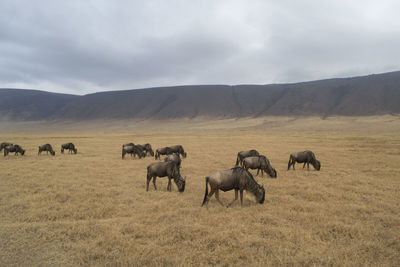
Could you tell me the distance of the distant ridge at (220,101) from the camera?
119 m

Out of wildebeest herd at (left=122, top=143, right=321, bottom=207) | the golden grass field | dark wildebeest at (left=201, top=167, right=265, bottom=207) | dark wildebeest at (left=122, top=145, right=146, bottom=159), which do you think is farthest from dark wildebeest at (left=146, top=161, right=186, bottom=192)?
dark wildebeest at (left=122, top=145, right=146, bottom=159)

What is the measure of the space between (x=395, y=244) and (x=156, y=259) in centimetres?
646

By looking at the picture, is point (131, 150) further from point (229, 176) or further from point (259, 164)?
point (229, 176)

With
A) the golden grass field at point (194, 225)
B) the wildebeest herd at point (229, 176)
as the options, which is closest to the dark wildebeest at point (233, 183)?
the wildebeest herd at point (229, 176)

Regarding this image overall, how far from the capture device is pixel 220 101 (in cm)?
15762

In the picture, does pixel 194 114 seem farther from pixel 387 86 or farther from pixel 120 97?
pixel 387 86

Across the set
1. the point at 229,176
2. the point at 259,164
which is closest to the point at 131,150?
the point at 259,164

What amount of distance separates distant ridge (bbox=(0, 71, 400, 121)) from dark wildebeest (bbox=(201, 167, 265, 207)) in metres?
120

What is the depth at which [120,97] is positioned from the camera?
17875 centimetres

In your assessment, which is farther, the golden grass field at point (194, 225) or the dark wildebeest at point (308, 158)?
the dark wildebeest at point (308, 158)

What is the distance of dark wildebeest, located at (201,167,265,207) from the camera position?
8734 mm

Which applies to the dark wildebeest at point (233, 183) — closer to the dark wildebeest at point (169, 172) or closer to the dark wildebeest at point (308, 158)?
the dark wildebeest at point (169, 172)

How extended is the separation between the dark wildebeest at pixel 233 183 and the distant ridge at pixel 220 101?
119824mm

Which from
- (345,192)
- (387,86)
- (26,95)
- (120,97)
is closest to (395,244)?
(345,192)
